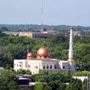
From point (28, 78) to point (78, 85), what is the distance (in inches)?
242

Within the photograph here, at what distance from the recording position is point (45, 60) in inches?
2972

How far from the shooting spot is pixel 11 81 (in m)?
58.6

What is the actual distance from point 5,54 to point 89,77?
55.1m

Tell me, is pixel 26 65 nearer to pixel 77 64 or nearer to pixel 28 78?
pixel 77 64

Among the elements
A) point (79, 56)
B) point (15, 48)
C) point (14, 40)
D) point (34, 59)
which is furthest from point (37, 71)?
point (14, 40)

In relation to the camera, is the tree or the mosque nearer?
the tree

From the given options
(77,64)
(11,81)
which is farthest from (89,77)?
(77,64)

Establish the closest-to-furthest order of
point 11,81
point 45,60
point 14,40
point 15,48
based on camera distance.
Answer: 1. point 11,81
2. point 45,60
3. point 15,48
4. point 14,40

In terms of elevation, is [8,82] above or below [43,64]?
above

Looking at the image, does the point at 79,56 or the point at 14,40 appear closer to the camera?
the point at 79,56

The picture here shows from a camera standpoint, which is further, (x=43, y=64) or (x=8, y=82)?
(x=43, y=64)

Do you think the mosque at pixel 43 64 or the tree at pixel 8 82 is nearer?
the tree at pixel 8 82

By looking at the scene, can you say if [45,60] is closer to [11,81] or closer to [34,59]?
[34,59]

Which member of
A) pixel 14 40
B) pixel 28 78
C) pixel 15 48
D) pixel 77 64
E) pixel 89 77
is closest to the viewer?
pixel 89 77
